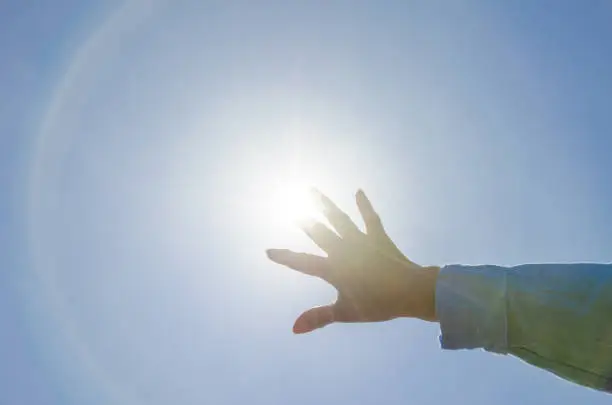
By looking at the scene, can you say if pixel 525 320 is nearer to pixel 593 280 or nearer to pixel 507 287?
pixel 507 287

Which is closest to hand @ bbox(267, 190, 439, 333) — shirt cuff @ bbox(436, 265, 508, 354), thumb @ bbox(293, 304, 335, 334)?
thumb @ bbox(293, 304, 335, 334)

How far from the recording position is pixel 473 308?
5.36ft

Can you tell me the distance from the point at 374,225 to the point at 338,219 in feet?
0.46

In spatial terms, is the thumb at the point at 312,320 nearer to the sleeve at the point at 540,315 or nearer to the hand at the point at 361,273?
the hand at the point at 361,273

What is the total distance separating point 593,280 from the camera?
4.93 feet

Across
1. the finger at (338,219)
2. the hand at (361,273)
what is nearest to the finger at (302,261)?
the hand at (361,273)

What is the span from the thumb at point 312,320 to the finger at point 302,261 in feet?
0.44

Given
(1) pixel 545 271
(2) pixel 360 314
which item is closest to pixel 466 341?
(1) pixel 545 271

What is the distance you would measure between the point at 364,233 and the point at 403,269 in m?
0.27

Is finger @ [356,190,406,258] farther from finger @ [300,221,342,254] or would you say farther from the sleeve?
the sleeve

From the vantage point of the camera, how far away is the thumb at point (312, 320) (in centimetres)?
212

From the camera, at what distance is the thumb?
2121mm

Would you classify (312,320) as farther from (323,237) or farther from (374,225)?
→ (374,225)

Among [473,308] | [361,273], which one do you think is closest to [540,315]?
[473,308]
